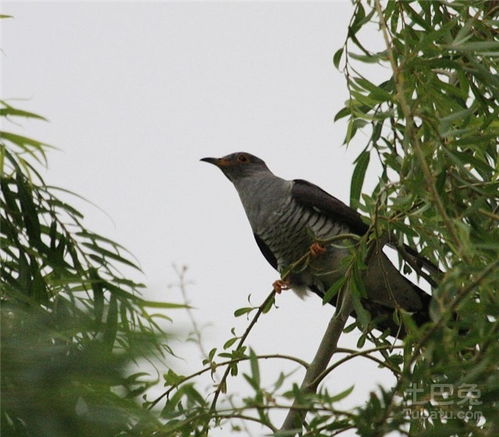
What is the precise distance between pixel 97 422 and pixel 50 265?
1675mm

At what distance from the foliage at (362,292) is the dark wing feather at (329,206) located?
1.18 metres

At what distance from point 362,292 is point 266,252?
7.51 ft

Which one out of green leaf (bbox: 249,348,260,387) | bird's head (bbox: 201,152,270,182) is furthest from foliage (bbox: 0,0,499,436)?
bird's head (bbox: 201,152,270,182)

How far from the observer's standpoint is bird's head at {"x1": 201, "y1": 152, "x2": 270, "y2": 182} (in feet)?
18.3

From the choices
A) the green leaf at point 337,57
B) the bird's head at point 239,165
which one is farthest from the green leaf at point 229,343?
the bird's head at point 239,165

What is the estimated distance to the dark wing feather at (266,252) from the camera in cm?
520

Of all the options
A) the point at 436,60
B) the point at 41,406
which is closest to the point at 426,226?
the point at 436,60

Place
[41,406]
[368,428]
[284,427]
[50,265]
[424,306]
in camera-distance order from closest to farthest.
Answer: [41,406], [368,428], [284,427], [50,265], [424,306]

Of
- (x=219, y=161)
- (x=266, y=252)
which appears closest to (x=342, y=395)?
(x=266, y=252)

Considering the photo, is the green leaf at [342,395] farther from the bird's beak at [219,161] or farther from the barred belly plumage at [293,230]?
the bird's beak at [219,161]

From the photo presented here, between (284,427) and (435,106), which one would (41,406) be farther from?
(435,106)

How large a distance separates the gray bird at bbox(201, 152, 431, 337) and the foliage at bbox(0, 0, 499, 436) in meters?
1.10

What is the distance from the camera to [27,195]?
3.23 metres

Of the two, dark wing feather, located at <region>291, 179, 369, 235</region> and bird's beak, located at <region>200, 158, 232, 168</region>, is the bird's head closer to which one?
bird's beak, located at <region>200, 158, 232, 168</region>
